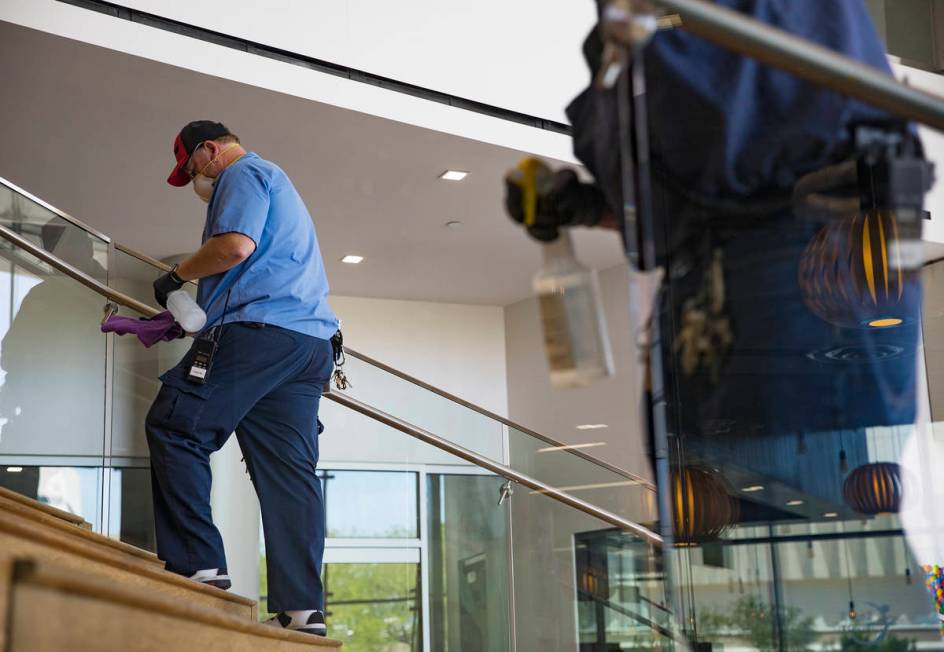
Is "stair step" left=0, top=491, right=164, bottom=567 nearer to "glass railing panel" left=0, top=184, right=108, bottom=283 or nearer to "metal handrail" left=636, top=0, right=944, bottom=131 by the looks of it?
"glass railing panel" left=0, top=184, right=108, bottom=283

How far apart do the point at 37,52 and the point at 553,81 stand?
6.90 feet

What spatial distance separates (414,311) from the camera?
21.9 ft

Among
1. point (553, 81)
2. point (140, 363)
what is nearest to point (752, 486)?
point (140, 363)

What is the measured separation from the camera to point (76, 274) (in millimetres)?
3080

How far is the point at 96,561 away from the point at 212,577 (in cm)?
44

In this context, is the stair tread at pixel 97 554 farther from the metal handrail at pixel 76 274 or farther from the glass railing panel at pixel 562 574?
the metal handrail at pixel 76 274

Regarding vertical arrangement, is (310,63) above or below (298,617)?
above

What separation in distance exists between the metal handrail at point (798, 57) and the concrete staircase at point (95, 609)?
1.85 ft

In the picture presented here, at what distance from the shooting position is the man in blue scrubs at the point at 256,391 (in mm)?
2008

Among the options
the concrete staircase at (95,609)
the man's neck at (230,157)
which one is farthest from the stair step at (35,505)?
the man's neck at (230,157)

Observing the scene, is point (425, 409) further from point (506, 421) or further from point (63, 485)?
point (63, 485)

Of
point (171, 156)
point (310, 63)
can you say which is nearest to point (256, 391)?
point (310, 63)

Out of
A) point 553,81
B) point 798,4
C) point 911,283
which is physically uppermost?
point 553,81

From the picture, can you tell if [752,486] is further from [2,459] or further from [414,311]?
[414,311]
